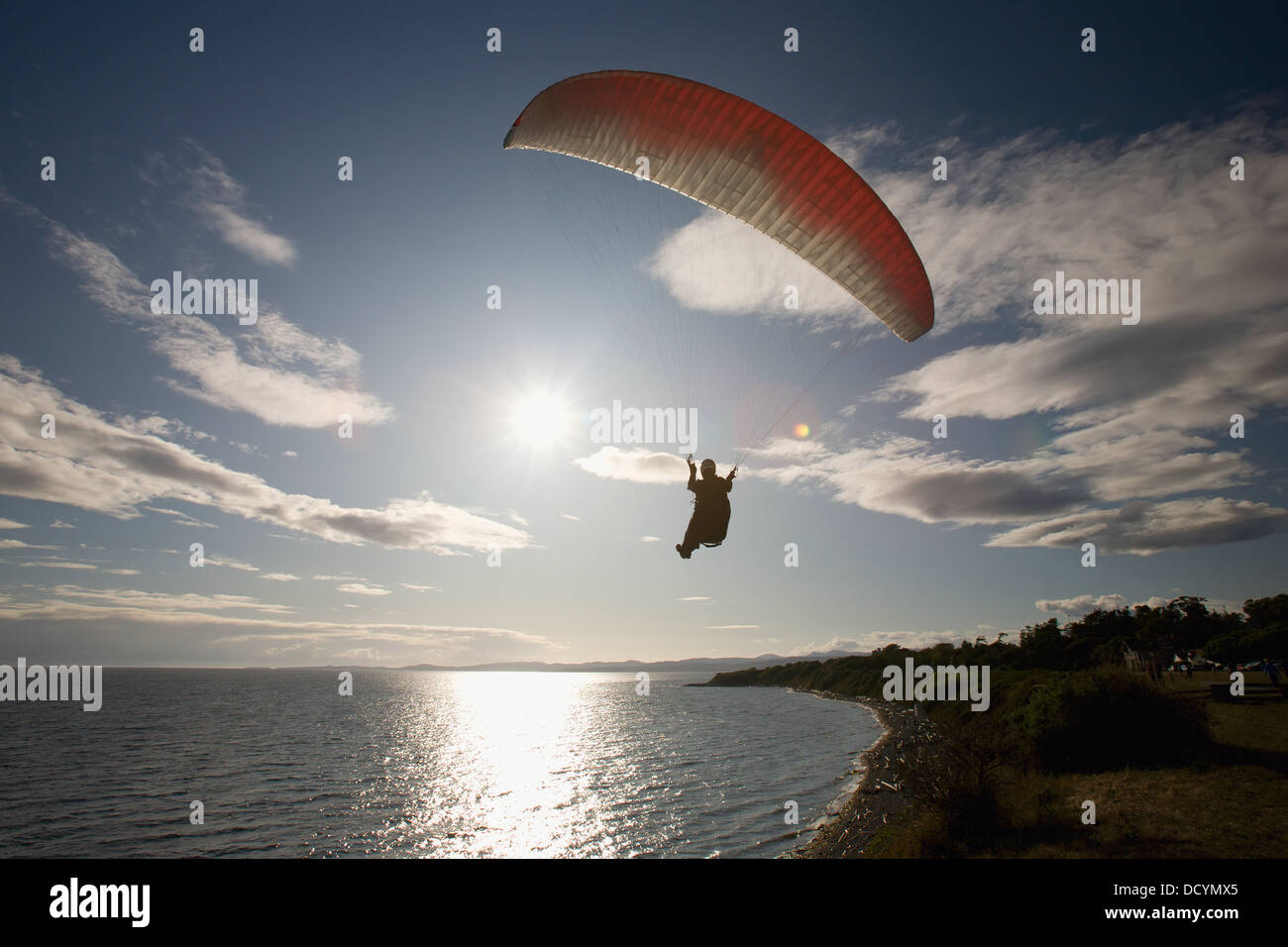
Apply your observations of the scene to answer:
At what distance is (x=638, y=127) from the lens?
11961 millimetres

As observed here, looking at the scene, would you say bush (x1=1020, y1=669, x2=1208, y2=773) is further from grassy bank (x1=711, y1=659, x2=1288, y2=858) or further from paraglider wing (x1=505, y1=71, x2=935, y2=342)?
paraglider wing (x1=505, y1=71, x2=935, y2=342)

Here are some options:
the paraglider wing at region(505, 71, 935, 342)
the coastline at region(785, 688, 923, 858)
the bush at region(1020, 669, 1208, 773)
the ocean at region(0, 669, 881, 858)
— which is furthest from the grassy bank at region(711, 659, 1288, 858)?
the paraglider wing at region(505, 71, 935, 342)

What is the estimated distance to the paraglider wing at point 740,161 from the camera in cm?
1149

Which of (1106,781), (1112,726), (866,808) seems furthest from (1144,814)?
(866,808)

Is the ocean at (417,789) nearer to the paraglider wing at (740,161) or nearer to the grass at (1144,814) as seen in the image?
the grass at (1144,814)

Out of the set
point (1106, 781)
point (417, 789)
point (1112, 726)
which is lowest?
point (417, 789)

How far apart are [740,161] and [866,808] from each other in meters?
24.6

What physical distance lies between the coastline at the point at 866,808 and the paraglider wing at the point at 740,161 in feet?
56.2

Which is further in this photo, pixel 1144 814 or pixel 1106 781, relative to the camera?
pixel 1106 781

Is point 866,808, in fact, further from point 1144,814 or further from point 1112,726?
point 1144,814

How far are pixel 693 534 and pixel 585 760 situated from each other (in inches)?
1660

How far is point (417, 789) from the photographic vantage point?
36.2 m

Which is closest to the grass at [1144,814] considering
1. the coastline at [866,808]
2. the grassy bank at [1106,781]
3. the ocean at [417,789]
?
the grassy bank at [1106,781]

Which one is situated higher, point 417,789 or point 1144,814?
point 1144,814
